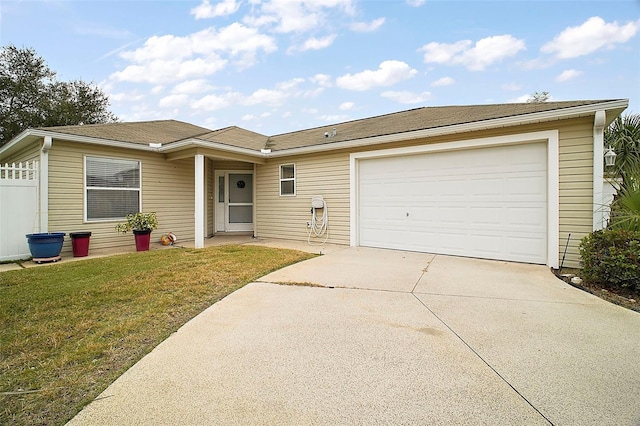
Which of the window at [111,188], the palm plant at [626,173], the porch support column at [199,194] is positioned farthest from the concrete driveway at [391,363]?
the window at [111,188]

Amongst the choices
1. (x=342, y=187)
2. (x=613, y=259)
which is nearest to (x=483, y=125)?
(x=613, y=259)

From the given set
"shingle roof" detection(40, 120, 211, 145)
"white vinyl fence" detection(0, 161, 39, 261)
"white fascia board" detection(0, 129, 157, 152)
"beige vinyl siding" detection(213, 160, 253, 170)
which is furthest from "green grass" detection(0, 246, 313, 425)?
"beige vinyl siding" detection(213, 160, 253, 170)

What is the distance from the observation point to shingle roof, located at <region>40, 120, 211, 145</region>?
302 inches

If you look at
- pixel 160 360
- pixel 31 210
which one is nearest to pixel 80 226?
pixel 31 210

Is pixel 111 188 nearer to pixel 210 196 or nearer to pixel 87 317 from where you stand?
pixel 210 196

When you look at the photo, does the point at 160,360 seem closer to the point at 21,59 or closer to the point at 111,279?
the point at 111,279

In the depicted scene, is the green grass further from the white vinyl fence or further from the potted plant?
the white vinyl fence

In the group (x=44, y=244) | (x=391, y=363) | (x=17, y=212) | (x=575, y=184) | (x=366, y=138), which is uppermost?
(x=366, y=138)

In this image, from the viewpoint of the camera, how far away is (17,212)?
6750 millimetres

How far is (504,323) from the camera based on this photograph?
3.23 metres

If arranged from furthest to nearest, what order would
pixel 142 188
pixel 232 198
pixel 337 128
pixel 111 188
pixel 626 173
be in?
pixel 232 198, pixel 337 128, pixel 142 188, pixel 111 188, pixel 626 173

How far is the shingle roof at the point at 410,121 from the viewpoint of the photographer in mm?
6242

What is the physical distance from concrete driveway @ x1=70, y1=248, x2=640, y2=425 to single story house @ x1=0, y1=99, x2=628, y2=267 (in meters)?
2.28

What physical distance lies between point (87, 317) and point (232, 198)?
25.7ft
